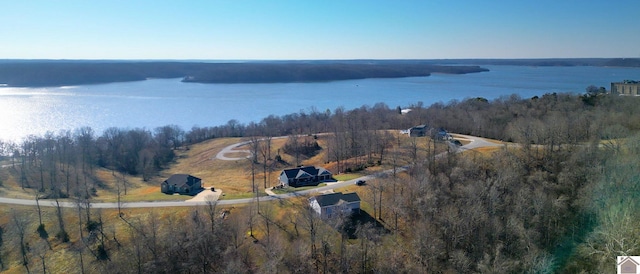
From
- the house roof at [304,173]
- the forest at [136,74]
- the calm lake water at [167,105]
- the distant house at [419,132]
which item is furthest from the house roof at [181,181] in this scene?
the forest at [136,74]

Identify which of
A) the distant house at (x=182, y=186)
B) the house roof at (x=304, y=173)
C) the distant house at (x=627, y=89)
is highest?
the distant house at (x=627, y=89)

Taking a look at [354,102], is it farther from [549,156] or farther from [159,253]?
[159,253]

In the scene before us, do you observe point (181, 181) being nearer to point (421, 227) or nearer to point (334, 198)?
point (334, 198)

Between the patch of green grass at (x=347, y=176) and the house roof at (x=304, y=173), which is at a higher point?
the house roof at (x=304, y=173)

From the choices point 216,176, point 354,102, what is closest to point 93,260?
point 216,176

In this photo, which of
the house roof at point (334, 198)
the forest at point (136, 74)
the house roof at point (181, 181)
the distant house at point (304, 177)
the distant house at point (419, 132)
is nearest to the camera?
the house roof at point (334, 198)

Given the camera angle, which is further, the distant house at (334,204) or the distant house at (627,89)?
the distant house at (627,89)

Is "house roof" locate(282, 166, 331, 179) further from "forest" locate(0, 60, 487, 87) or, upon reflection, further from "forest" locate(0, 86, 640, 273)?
"forest" locate(0, 60, 487, 87)

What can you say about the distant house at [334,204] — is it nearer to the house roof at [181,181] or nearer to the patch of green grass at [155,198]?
the patch of green grass at [155,198]
